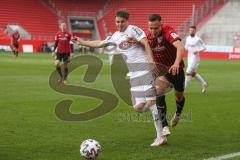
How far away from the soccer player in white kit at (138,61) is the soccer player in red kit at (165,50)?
22cm

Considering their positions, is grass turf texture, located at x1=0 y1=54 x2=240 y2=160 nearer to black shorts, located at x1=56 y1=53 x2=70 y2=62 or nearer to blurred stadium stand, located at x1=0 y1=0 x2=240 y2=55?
black shorts, located at x1=56 y1=53 x2=70 y2=62

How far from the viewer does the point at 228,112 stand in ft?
37.4

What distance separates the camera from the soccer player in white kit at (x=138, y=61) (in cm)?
786

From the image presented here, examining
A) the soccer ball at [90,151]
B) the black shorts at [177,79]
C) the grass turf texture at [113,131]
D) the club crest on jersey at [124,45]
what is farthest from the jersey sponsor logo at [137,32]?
the soccer ball at [90,151]

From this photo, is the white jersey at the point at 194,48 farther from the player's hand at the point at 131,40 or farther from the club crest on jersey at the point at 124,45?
the player's hand at the point at 131,40

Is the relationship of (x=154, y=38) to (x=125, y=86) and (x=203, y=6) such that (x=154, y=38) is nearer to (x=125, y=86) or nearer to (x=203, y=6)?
(x=125, y=86)

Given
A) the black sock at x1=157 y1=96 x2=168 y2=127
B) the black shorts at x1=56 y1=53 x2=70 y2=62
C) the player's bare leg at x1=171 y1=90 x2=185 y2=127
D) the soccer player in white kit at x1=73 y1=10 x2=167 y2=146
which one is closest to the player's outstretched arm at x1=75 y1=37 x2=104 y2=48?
→ the soccer player in white kit at x1=73 y1=10 x2=167 y2=146

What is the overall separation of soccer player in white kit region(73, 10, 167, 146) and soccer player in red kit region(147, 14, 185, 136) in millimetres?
224

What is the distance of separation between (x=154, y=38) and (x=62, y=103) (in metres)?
5.13

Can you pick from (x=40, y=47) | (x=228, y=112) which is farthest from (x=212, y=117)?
(x=40, y=47)

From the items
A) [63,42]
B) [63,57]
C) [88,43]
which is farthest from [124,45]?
[63,57]

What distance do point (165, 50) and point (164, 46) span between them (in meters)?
0.08

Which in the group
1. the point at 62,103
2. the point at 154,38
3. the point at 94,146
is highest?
the point at 154,38

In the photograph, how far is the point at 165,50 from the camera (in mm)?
8180
